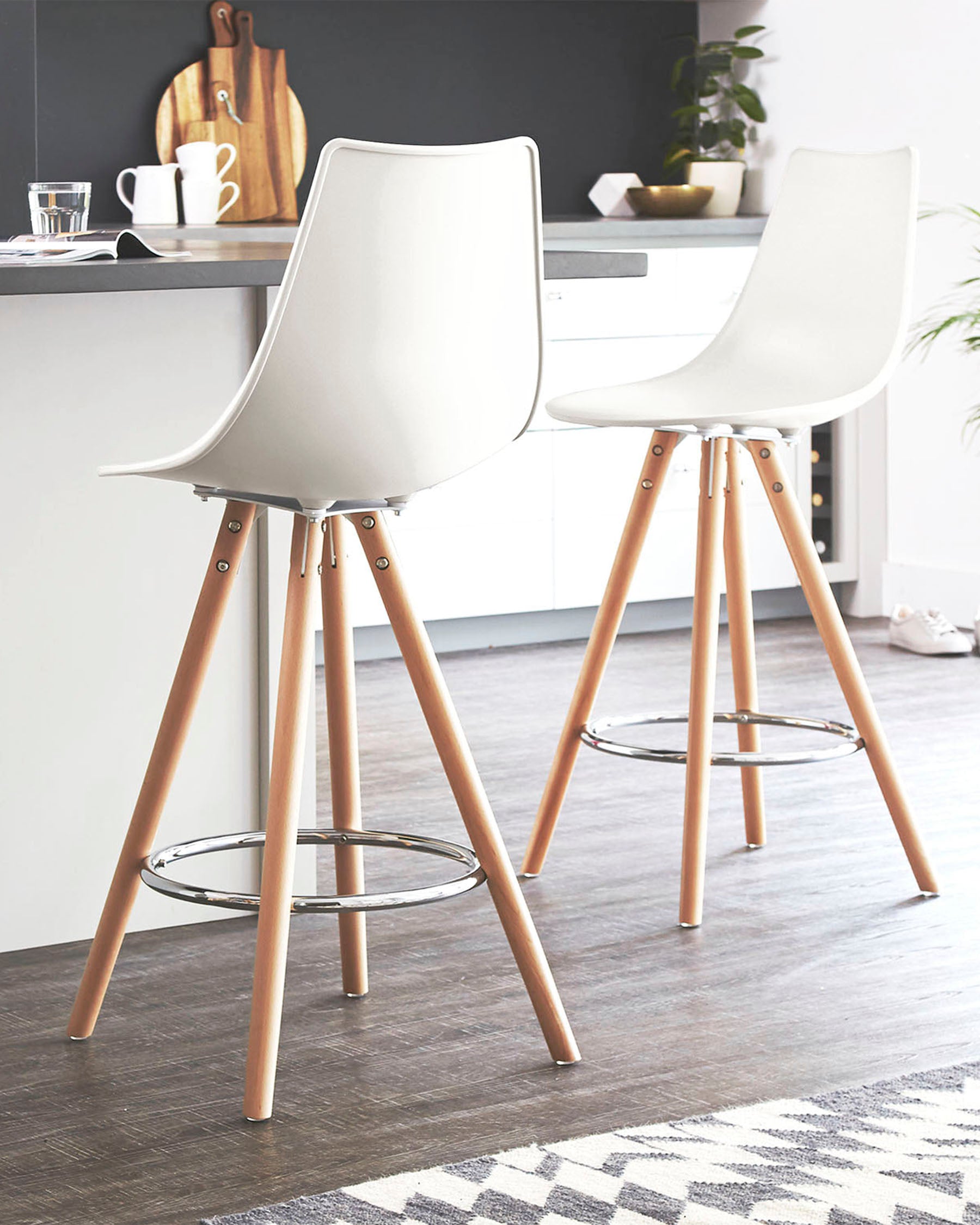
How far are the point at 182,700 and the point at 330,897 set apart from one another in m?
0.29

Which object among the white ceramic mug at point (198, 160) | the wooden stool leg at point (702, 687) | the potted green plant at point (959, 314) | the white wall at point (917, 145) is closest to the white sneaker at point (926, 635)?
the white wall at point (917, 145)

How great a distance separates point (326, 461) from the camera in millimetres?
2012

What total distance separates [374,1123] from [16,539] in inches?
38.3

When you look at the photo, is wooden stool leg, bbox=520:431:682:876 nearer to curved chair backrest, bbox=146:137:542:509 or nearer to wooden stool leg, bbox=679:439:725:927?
wooden stool leg, bbox=679:439:725:927

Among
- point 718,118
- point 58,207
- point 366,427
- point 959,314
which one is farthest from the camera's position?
point 718,118

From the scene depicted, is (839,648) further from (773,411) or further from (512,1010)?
(512,1010)

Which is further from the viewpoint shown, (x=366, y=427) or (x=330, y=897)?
(x=330, y=897)

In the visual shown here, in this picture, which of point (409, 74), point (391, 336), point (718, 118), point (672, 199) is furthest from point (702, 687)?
point (718, 118)

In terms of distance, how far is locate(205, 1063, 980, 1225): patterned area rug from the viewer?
1807 mm

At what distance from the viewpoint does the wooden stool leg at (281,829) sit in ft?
6.66

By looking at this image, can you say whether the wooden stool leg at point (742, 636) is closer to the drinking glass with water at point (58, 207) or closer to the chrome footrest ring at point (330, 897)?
the chrome footrest ring at point (330, 897)

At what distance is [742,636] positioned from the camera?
9.96 feet

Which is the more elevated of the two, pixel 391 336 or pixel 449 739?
pixel 391 336

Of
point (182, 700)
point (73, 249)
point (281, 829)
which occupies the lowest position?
point (281, 829)
